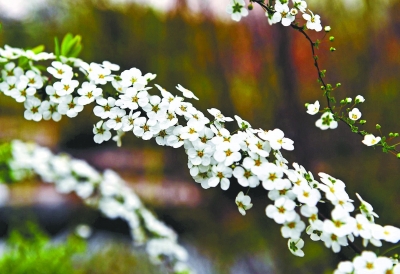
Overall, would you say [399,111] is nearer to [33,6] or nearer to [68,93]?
[68,93]

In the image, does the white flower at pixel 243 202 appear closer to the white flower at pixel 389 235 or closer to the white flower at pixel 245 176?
the white flower at pixel 245 176

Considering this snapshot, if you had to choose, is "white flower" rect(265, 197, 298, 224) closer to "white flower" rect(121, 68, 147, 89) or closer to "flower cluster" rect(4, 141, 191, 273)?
"white flower" rect(121, 68, 147, 89)

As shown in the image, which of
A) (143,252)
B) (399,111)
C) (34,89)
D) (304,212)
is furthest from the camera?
(143,252)

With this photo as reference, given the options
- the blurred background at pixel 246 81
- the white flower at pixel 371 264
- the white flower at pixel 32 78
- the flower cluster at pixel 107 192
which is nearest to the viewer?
the white flower at pixel 371 264

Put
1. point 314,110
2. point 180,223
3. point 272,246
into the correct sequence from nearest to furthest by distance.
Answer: point 314,110 < point 272,246 < point 180,223

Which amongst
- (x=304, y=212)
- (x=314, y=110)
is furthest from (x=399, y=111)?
(x=304, y=212)

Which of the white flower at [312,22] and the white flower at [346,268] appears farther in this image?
the white flower at [312,22]

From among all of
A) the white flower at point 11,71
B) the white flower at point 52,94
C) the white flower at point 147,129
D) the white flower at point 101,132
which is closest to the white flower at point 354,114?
the white flower at point 147,129

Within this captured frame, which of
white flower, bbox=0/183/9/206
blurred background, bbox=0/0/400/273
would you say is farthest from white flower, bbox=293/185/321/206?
white flower, bbox=0/183/9/206

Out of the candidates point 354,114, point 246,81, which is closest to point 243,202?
point 354,114
